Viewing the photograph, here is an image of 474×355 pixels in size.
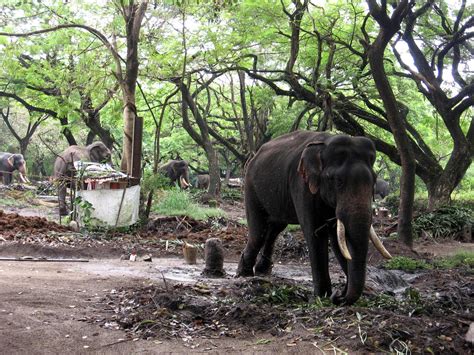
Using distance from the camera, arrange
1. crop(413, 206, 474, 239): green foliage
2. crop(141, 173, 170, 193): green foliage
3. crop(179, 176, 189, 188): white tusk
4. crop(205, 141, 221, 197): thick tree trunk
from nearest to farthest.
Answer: crop(141, 173, 170, 193): green foliage, crop(413, 206, 474, 239): green foliage, crop(205, 141, 221, 197): thick tree trunk, crop(179, 176, 189, 188): white tusk

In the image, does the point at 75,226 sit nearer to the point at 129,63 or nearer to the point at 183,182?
the point at 129,63

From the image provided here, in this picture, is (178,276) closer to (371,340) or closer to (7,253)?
(7,253)

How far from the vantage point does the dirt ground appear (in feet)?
17.9

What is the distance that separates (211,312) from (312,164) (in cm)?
212

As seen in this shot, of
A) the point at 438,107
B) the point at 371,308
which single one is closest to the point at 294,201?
the point at 371,308

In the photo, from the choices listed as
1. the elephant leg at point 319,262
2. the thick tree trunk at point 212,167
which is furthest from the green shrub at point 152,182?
the thick tree trunk at point 212,167

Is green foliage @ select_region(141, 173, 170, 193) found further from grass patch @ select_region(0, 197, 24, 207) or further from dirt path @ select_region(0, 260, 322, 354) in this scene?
grass patch @ select_region(0, 197, 24, 207)

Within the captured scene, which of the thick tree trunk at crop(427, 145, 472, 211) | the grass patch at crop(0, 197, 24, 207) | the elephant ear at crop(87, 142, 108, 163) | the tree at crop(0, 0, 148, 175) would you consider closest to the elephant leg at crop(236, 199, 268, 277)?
the tree at crop(0, 0, 148, 175)

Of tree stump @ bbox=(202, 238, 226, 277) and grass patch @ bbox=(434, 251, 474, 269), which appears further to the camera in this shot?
grass patch @ bbox=(434, 251, 474, 269)

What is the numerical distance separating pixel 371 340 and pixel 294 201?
3139 mm

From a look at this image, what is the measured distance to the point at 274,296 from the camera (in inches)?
285

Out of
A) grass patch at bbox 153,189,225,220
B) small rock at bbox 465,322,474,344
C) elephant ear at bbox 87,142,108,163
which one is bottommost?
grass patch at bbox 153,189,225,220

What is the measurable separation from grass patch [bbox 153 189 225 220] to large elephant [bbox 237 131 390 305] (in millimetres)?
6928

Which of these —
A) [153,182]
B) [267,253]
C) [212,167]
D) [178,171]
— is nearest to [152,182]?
[153,182]
